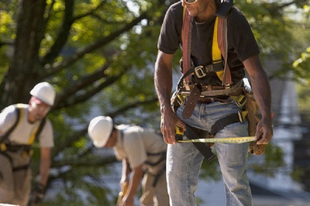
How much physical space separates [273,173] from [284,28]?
11.3ft

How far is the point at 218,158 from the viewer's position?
5820 mm

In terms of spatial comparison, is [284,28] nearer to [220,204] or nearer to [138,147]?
[138,147]

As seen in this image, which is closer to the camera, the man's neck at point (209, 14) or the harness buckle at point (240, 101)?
the man's neck at point (209, 14)

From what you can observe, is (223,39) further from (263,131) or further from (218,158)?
(218,158)

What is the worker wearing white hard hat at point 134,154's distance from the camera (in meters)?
9.38

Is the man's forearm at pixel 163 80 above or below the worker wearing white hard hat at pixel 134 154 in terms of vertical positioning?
above

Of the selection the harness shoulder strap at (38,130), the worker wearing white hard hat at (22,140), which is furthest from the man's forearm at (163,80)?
the harness shoulder strap at (38,130)

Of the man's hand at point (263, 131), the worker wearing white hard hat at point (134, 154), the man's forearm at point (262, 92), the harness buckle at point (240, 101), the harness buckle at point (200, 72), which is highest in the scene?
the harness buckle at point (200, 72)

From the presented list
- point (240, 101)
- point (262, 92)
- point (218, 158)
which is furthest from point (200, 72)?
point (218, 158)

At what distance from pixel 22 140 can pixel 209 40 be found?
14.5 ft

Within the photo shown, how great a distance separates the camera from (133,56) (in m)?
13.8

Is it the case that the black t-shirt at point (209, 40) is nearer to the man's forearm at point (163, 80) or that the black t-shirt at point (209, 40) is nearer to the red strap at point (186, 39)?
the red strap at point (186, 39)

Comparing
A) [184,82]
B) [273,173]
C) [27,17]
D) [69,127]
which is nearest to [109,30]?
[27,17]

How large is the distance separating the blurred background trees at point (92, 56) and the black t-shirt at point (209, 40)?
6950 millimetres
